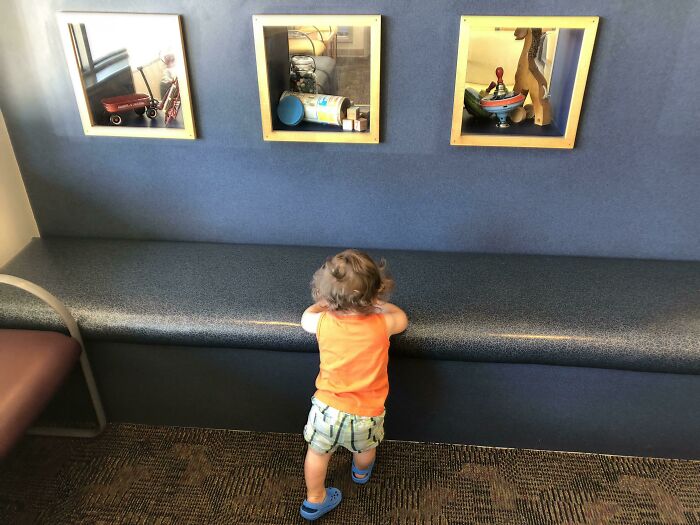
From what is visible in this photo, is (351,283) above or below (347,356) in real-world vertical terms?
above

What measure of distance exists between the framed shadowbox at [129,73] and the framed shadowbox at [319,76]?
244 mm

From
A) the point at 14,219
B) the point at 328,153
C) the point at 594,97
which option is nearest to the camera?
the point at 594,97

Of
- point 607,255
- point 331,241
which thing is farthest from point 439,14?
point 607,255

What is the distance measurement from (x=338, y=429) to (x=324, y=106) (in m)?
0.91

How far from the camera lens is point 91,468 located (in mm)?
1628

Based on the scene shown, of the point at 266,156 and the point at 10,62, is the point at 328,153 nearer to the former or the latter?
the point at 266,156

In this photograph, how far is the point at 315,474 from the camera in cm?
145

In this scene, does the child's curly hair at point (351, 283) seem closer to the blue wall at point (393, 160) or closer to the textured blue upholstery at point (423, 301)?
the textured blue upholstery at point (423, 301)

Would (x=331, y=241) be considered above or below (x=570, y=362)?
above

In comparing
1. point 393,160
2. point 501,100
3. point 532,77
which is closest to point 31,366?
point 393,160

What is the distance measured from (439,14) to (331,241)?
2.49 ft

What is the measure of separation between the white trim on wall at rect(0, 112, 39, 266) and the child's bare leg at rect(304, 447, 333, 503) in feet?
3.90

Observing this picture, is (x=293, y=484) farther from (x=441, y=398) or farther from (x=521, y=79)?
(x=521, y=79)

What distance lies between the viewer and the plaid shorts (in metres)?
1.38
